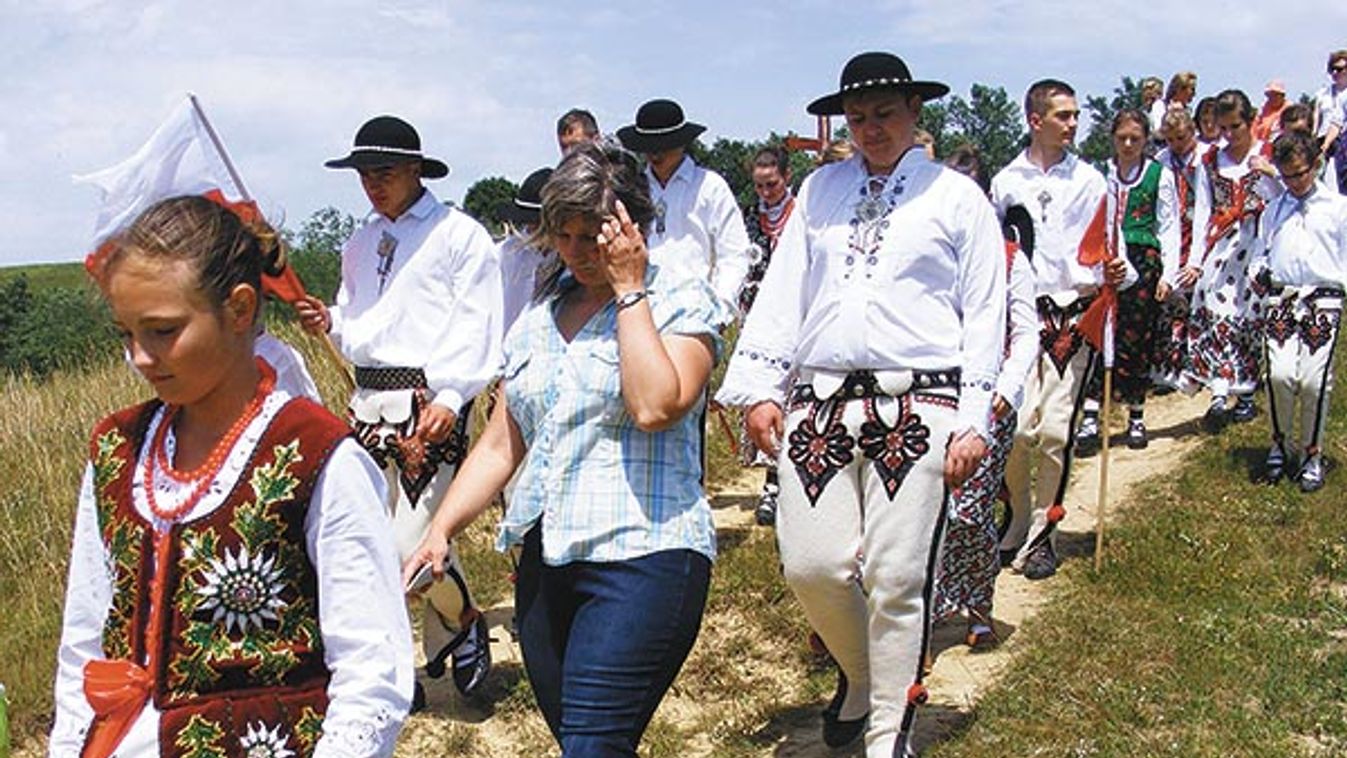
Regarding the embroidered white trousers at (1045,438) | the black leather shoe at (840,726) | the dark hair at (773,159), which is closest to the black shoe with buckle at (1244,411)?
the embroidered white trousers at (1045,438)

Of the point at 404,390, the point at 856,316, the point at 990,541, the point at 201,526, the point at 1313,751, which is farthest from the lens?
the point at 990,541

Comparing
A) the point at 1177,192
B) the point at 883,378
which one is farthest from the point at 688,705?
the point at 1177,192

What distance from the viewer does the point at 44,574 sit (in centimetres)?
729

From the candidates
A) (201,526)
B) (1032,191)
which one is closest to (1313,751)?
(1032,191)

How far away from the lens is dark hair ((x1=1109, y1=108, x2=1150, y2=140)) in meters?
8.66

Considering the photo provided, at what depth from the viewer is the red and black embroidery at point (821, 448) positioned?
4.54 metres

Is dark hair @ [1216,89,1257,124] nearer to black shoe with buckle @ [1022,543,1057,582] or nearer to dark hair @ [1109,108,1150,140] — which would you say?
dark hair @ [1109,108,1150,140]

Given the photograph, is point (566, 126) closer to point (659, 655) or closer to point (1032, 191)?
point (1032, 191)

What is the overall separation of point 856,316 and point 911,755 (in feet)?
4.84

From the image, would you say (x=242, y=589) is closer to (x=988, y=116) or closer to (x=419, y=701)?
(x=419, y=701)

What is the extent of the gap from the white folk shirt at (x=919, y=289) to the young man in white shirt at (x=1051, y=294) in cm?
258

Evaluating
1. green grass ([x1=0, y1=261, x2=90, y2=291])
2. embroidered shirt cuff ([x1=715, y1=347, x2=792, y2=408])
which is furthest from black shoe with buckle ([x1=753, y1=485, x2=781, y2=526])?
green grass ([x1=0, y1=261, x2=90, y2=291])

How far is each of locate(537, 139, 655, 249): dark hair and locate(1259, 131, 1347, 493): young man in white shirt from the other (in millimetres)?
5639

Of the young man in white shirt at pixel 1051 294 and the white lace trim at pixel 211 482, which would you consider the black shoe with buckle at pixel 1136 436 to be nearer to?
the young man in white shirt at pixel 1051 294
